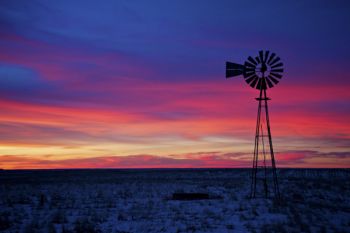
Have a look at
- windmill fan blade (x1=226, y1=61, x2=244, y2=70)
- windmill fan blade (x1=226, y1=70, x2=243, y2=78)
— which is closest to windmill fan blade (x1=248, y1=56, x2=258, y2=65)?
windmill fan blade (x1=226, y1=61, x2=244, y2=70)

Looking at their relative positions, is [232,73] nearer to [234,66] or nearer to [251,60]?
[234,66]

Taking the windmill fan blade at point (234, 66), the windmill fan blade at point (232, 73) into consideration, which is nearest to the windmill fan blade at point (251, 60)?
the windmill fan blade at point (234, 66)

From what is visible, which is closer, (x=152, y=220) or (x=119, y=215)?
(x=152, y=220)

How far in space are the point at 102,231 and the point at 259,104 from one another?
11.0 metres

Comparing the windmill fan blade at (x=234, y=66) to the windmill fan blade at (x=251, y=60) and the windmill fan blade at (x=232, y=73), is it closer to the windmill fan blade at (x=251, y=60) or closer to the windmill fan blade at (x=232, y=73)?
the windmill fan blade at (x=232, y=73)

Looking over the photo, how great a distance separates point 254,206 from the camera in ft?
59.5

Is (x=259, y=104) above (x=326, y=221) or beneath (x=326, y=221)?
above

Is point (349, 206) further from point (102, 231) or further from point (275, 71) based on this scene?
point (102, 231)

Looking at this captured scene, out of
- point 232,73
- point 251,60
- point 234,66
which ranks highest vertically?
point 251,60

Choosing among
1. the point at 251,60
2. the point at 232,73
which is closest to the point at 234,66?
the point at 232,73

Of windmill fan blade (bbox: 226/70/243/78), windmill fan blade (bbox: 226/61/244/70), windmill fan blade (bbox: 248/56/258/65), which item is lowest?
windmill fan blade (bbox: 226/70/243/78)

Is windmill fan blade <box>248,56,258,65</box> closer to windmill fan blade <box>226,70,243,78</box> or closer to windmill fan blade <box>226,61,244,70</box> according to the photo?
windmill fan blade <box>226,61,244,70</box>

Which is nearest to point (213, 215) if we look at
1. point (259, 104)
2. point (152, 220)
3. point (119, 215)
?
point (152, 220)

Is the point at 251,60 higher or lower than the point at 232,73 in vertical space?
higher
